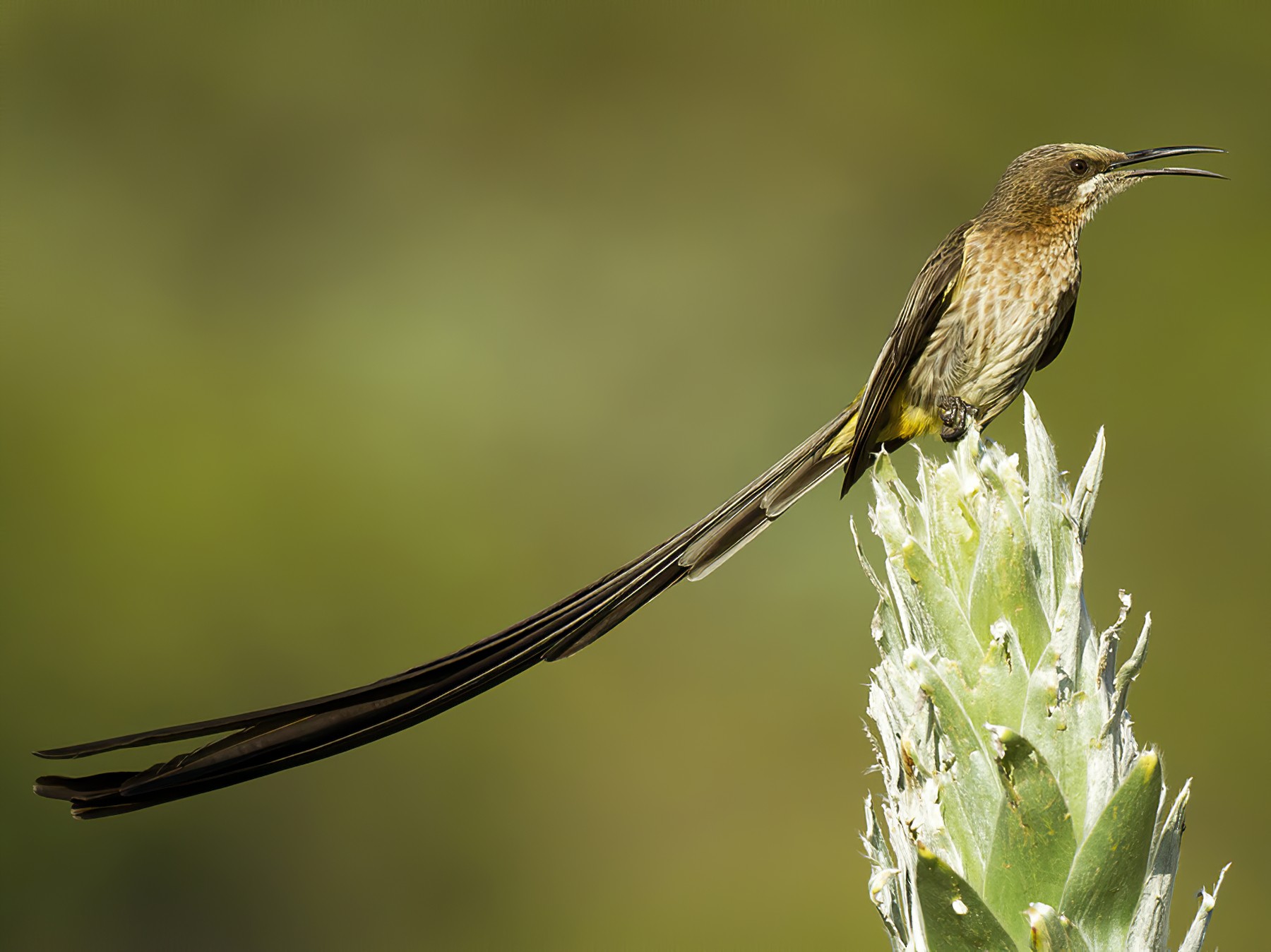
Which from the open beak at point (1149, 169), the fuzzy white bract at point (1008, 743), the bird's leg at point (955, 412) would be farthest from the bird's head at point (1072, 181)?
the fuzzy white bract at point (1008, 743)

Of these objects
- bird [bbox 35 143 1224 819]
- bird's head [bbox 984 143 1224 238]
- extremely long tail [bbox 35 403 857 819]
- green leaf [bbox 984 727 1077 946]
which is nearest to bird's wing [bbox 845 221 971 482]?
bird [bbox 35 143 1224 819]

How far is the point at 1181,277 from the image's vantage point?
348 cm

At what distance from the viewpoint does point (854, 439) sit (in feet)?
4.61

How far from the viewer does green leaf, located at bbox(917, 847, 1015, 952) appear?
0.60m

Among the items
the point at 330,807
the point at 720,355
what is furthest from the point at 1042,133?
the point at 330,807

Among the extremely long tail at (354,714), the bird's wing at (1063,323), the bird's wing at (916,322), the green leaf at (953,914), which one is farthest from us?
the bird's wing at (1063,323)

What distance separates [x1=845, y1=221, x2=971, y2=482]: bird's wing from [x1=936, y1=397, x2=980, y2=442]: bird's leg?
0.08 m

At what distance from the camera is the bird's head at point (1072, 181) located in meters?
1.66

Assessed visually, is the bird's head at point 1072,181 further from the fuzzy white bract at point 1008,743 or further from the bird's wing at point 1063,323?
the fuzzy white bract at point 1008,743

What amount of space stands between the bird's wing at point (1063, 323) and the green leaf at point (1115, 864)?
114 cm

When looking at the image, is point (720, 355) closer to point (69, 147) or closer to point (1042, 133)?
point (1042, 133)

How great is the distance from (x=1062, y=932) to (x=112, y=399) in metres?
3.91

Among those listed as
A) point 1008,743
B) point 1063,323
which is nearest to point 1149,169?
point 1063,323

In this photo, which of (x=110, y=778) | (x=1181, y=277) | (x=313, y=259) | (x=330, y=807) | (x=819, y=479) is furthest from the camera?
(x=313, y=259)
